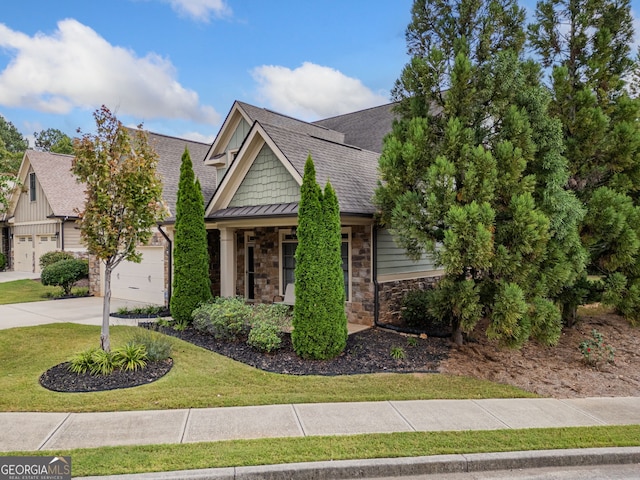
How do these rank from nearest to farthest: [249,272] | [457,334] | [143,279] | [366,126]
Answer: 1. [457,334]
2. [249,272]
3. [143,279]
4. [366,126]

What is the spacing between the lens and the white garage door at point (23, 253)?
22.2 m

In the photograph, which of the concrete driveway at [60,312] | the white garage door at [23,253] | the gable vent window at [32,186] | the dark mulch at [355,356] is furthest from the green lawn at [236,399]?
the white garage door at [23,253]

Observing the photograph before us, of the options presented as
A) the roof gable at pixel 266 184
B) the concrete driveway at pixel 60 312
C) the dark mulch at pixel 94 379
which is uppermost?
the roof gable at pixel 266 184

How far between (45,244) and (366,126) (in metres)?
17.5

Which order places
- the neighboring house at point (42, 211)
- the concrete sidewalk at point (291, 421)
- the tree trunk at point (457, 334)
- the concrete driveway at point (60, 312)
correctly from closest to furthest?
the concrete sidewalk at point (291, 421) < the tree trunk at point (457, 334) < the concrete driveway at point (60, 312) < the neighboring house at point (42, 211)

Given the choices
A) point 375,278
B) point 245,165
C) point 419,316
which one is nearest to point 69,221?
point 245,165

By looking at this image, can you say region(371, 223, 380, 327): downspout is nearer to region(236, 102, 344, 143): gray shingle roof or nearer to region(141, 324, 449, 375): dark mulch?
region(141, 324, 449, 375): dark mulch

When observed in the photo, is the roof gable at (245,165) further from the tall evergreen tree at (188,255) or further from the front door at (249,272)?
the front door at (249,272)

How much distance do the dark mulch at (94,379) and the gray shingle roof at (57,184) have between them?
1590 centimetres

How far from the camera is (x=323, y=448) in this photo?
3.92 m

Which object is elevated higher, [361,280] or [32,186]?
[32,186]

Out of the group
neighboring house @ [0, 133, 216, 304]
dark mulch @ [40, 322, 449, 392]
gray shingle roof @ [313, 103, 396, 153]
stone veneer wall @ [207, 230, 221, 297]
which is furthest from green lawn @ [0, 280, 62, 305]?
gray shingle roof @ [313, 103, 396, 153]

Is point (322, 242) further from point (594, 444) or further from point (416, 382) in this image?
point (594, 444)

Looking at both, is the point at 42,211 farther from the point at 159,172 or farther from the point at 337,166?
the point at 337,166
